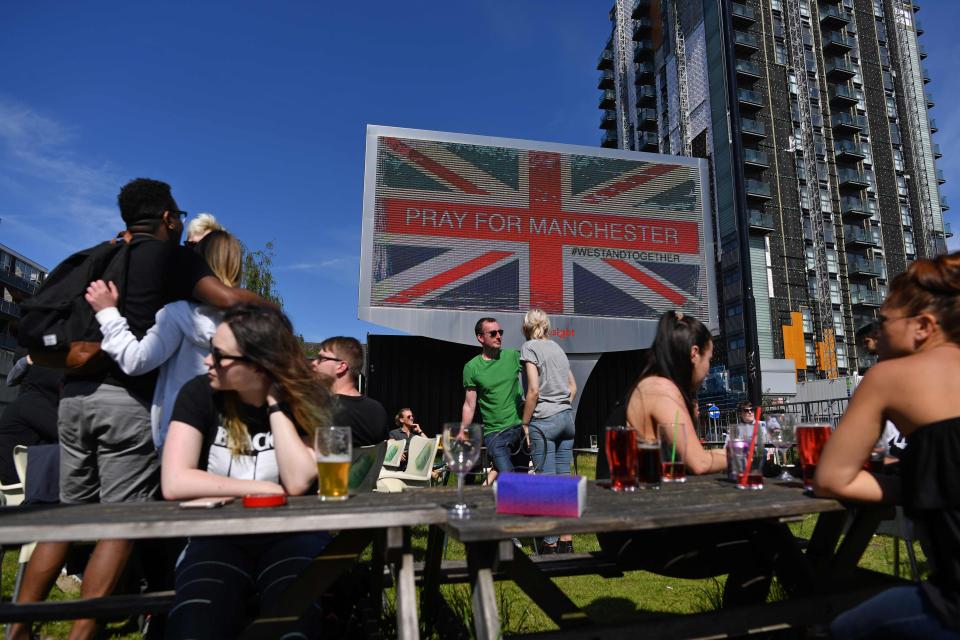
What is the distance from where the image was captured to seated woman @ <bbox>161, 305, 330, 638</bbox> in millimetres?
1588

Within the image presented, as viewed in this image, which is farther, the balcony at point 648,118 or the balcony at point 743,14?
the balcony at point 648,118

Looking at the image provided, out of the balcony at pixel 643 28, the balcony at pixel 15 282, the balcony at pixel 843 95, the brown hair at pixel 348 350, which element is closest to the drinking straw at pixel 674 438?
the brown hair at pixel 348 350

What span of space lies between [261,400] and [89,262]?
836 millimetres

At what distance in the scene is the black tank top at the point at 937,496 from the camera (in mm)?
1241

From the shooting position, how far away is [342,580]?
2.13 metres

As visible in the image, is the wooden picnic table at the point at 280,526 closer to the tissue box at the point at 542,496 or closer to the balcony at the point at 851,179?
the tissue box at the point at 542,496

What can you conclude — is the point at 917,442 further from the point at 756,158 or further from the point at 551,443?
the point at 756,158

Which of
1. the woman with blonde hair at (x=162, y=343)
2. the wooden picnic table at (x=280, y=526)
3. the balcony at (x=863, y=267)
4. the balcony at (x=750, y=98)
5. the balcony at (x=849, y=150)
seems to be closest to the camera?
the wooden picnic table at (x=280, y=526)

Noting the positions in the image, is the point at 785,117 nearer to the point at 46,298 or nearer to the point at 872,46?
the point at 872,46

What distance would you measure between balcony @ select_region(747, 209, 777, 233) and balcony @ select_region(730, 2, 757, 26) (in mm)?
11084

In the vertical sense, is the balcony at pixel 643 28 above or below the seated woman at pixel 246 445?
above

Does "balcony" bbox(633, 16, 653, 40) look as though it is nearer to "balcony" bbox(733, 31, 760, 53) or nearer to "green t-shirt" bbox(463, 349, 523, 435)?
"balcony" bbox(733, 31, 760, 53)

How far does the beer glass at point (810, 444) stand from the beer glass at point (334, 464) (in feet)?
4.36

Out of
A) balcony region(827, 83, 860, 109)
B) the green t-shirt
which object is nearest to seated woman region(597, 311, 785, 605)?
the green t-shirt
